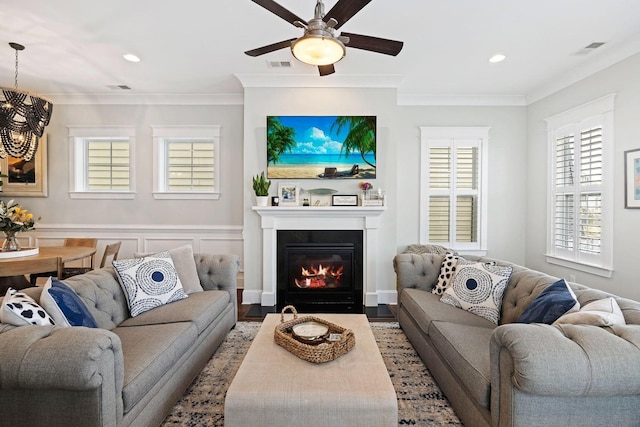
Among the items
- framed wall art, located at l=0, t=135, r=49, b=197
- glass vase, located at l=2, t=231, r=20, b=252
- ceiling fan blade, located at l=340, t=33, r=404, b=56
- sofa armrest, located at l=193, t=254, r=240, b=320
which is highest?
ceiling fan blade, located at l=340, t=33, r=404, b=56

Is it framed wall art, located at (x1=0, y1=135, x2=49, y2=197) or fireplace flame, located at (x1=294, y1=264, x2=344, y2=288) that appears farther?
framed wall art, located at (x1=0, y1=135, x2=49, y2=197)

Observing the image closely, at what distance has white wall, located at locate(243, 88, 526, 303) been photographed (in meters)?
4.12

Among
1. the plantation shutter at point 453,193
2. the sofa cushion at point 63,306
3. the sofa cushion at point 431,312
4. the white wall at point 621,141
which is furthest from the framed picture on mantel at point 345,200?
the sofa cushion at point 63,306

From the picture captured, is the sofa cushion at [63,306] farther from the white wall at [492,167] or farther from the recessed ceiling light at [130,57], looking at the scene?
the white wall at [492,167]

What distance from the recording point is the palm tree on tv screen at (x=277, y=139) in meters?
4.11

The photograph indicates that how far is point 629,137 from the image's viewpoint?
3219 mm

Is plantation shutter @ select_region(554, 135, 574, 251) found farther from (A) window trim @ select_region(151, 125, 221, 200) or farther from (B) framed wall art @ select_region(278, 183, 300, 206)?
(A) window trim @ select_region(151, 125, 221, 200)

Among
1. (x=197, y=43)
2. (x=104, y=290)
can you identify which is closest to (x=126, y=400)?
(x=104, y=290)

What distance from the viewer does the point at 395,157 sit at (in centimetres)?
417

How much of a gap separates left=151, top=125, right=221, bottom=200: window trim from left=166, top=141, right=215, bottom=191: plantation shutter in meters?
0.12

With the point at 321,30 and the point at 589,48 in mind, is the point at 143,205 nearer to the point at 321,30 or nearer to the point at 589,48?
the point at 321,30

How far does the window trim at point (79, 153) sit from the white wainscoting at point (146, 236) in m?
0.45

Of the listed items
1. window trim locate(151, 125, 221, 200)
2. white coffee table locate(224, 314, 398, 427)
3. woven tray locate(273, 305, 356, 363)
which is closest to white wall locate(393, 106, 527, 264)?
window trim locate(151, 125, 221, 200)

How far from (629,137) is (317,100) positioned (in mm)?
3321
